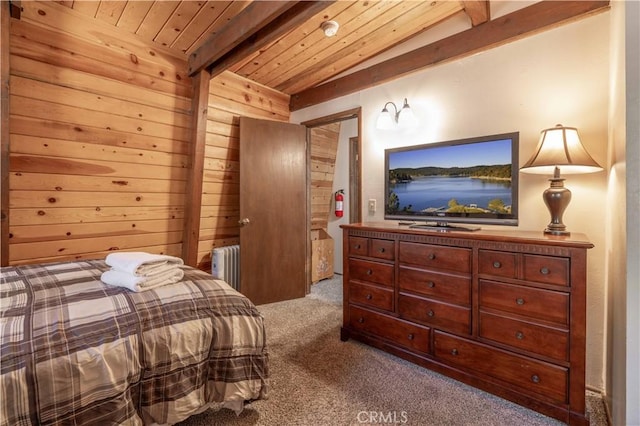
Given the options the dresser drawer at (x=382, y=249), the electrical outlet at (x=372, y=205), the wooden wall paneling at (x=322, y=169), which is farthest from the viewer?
the wooden wall paneling at (x=322, y=169)

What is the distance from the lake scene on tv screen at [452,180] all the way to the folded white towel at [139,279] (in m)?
1.80

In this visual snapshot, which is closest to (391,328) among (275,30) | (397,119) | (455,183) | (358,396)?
(358,396)

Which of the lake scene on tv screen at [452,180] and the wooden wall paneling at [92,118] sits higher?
the wooden wall paneling at [92,118]

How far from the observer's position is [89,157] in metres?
2.32

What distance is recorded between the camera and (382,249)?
7.16 feet

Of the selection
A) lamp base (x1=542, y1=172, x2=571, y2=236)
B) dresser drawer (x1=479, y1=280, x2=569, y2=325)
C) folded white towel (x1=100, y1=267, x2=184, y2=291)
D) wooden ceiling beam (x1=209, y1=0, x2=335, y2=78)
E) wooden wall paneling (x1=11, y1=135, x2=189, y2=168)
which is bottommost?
dresser drawer (x1=479, y1=280, x2=569, y2=325)

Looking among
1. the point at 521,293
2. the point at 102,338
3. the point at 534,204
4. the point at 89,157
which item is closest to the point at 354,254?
the point at 521,293

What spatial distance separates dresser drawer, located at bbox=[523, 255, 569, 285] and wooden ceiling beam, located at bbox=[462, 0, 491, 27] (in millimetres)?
1700

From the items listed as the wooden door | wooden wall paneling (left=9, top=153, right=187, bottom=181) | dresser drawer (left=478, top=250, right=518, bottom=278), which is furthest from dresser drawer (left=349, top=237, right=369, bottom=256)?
wooden wall paneling (left=9, top=153, right=187, bottom=181)

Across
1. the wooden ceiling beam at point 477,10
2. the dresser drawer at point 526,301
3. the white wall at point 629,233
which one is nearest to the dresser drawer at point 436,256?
the dresser drawer at point 526,301

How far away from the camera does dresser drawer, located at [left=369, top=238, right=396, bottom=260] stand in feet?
6.99

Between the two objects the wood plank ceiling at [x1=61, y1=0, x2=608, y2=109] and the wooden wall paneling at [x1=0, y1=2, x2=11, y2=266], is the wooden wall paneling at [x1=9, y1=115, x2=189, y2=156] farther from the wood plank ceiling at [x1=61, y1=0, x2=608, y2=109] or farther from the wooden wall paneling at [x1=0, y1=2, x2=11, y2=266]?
the wood plank ceiling at [x1=61, y1=0, x2=608, y2=109]

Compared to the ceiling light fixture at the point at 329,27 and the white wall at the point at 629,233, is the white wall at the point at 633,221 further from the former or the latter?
the ceiling light fixture at the point at 329,27

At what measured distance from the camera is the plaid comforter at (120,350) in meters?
0.93
